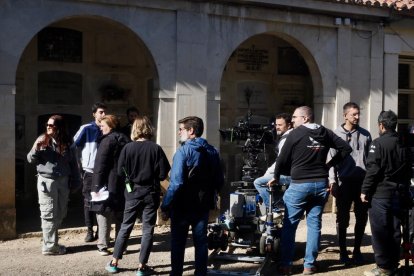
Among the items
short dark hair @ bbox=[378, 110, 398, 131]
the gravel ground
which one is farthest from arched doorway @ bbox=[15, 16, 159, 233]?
short dark hair @ bbox=[378, 110, 398, 131]

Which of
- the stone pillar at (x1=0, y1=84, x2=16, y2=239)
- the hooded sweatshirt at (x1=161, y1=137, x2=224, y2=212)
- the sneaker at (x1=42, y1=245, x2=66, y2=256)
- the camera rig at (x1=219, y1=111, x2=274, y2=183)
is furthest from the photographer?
the stone pillar at (x1=0, y1=84, x2=16, y2=239)

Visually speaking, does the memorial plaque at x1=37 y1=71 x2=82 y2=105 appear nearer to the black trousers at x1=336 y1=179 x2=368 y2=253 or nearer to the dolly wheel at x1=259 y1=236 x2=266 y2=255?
the dolly wheel at x1=259 y1=236 x2=266 y2=255

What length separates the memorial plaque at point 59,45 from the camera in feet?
35.0

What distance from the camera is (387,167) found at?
6.57 m

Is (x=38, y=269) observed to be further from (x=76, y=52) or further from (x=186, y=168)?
(x=76, y=52)

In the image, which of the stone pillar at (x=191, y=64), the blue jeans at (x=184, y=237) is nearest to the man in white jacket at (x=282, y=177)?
the blue jeans at (x=184, y=237)

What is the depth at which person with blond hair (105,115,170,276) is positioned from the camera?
22.0 feet

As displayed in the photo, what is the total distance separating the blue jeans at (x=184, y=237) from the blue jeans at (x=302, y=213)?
0.99 m

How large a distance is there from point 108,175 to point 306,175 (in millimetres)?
2321

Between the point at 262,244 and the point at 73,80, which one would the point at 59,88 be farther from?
the point at 262,244

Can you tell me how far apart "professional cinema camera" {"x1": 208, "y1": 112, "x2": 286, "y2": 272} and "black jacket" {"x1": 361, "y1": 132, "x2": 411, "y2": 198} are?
3.56ft

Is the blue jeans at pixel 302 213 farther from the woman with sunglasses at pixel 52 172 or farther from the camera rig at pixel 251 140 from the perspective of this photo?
the woman with sunglasses at pixel 52 172

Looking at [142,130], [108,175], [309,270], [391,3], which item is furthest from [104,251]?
[391,3]

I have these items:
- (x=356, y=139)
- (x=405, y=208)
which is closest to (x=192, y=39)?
(x=356, y=139)
